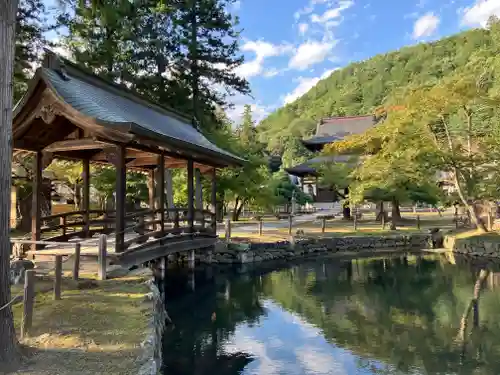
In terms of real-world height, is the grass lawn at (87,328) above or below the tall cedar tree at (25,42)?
below

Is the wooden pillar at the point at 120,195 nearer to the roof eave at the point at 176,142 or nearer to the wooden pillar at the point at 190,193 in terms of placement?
the roof eave at the point at 176,142

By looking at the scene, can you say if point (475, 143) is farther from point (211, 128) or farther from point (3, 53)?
point (3, 53)

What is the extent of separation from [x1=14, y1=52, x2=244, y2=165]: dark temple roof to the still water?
12.9 ft

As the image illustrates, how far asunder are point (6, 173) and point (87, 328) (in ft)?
7.23

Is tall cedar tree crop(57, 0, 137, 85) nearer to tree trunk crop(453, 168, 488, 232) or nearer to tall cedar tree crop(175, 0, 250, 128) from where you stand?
tall cedar tree crop(175, 0, 250, 128)

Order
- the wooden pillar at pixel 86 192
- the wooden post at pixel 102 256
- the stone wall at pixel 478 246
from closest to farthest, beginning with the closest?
1. the wooden post at pixel 102 256
2. the wooden pillar at pixel 86 192
3. the stone wall at pixel 478 246

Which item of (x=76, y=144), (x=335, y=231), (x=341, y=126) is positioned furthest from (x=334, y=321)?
(x=341, y=126)

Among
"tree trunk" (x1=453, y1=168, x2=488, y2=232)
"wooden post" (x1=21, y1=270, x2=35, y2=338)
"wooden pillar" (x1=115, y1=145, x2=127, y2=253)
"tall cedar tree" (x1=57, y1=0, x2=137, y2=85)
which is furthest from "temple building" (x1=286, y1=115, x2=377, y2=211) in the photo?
"wooden post" (x1=21, y1=270, x2=35, y2=338)

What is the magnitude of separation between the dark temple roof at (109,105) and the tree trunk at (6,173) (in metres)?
3.74

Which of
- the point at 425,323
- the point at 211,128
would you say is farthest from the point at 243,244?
the point at 425,323

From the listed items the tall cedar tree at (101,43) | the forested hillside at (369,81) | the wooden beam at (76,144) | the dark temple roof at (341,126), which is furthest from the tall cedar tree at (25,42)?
the forested hillside at (369,81)

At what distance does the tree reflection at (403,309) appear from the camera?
7.09m

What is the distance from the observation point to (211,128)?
68.6 ft

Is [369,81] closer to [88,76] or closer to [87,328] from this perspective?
[88,76]
